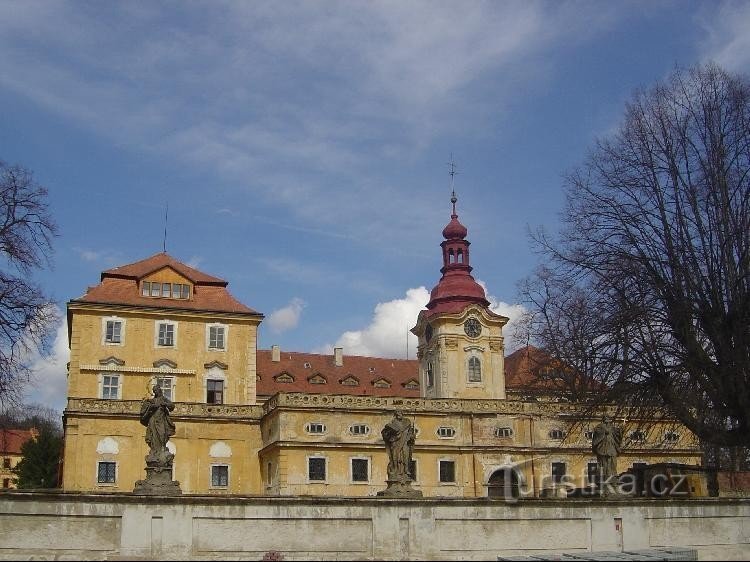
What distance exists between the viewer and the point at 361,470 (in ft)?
146

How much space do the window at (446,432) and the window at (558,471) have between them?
18.6 ft

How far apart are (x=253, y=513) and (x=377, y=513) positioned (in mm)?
2841

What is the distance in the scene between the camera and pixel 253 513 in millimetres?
19609

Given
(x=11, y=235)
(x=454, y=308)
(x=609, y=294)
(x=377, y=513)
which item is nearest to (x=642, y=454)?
(x=454, y=308)

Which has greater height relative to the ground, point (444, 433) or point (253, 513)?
point (444, 433)

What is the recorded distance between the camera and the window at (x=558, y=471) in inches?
1829

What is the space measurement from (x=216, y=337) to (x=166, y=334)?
107 inches

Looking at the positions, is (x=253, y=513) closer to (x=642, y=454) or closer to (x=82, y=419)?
(x=82, y=419)

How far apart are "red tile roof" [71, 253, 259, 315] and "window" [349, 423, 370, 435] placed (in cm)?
948

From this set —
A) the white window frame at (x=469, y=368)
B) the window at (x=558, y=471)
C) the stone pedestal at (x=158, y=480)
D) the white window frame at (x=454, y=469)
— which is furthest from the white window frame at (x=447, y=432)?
the stone pedestal at (x=158, y=480)

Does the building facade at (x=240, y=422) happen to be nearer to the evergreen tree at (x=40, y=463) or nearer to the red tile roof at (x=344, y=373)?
the red tile roof at (x=344, y=373)

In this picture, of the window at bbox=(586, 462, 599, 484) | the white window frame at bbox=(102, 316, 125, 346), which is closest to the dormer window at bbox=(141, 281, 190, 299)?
the white window frame at bbox=(102, 316, 125, 346)

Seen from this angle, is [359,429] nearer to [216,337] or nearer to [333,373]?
[216,337]

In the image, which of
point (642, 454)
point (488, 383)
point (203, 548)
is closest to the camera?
point (203, 548)
